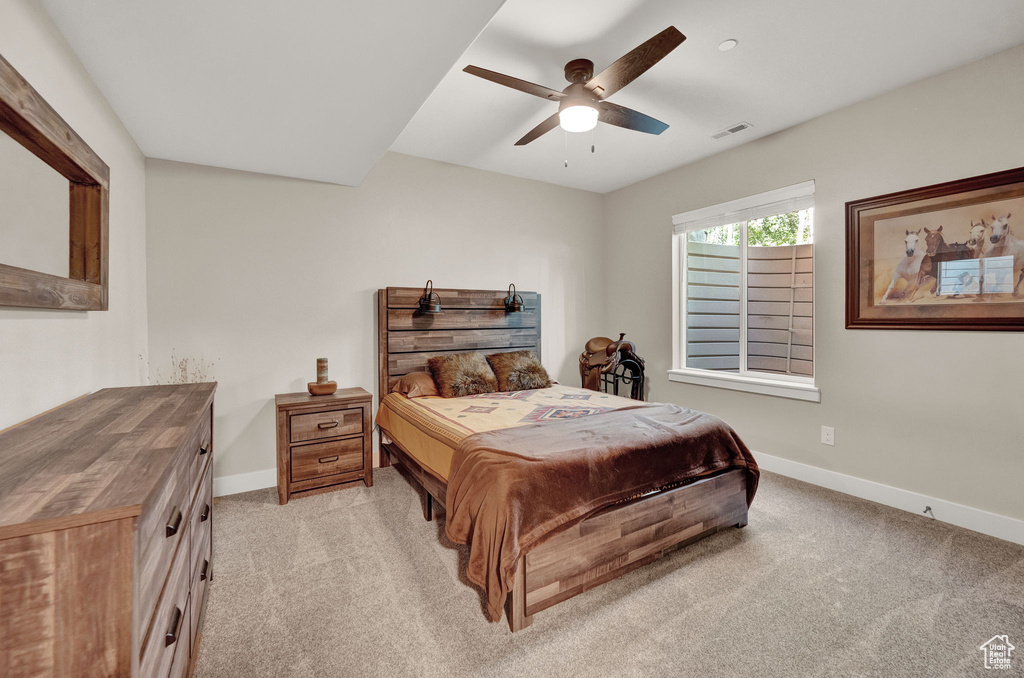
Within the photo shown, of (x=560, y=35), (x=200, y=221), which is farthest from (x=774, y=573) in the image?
(x=200, y=221)

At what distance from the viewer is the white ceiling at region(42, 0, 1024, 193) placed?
164cm

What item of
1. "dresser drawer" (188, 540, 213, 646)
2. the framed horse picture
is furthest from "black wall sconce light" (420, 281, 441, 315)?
the framed horse picture

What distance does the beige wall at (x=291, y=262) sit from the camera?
120 inches

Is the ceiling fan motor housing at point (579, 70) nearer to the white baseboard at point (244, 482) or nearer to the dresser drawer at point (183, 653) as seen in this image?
the dresser drawer at point (183, 653)

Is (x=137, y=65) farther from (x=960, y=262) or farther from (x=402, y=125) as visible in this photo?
(x=960, y=262)

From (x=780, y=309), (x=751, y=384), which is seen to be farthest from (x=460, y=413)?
(x=780, y=309)

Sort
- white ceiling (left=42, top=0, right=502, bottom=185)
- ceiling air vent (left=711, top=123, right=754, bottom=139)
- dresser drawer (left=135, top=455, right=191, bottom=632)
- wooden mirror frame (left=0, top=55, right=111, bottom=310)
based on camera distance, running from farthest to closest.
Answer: ceiling air vent (left=711, top=123, right=754, bottom=139), white ceiling (left=42, top=0, right=502, bottom=185), wooden mirror frame (left=0, top=55, right=111, bottom=310), dresser drawer (left=135, top=455, right=191, bottom=632)

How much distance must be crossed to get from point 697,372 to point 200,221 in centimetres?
420

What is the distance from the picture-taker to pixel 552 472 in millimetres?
1881

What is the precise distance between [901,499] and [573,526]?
96.6 inches

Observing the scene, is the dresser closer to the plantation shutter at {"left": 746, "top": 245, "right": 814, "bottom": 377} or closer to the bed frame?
the bed frame

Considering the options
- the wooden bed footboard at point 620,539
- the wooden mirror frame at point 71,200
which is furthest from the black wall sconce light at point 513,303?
A: the wooden mirror frame at point 71,200

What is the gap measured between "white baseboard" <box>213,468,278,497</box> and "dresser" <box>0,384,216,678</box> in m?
2.17

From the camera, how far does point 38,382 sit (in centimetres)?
153
